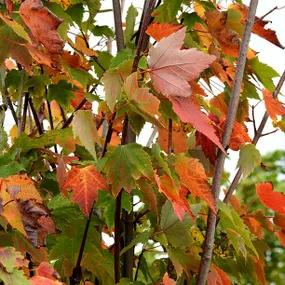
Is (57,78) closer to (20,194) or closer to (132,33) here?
(132,33)

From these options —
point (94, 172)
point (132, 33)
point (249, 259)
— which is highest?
point (132, 33)

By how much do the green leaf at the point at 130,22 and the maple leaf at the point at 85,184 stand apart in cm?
30

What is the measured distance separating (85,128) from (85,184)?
0.06 m

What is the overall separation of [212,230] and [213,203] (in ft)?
0.32

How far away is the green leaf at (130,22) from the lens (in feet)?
3.23

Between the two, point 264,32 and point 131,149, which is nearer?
point 131,149

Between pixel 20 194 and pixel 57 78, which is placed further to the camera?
pixel 57 78

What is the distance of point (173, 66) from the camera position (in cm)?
71

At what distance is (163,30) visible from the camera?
843 millimetres

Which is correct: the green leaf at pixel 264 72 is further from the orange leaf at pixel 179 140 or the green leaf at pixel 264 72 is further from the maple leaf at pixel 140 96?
the maple leaf at pixel 140 96

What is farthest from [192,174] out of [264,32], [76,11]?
[76,11]

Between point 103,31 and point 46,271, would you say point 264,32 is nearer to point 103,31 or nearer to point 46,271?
point 103,31

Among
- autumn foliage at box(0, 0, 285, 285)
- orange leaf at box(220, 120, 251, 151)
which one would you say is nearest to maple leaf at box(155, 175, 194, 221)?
autumn foliage at box(0, 0, 285, 285)

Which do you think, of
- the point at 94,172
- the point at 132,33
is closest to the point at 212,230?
the point at 94,172
